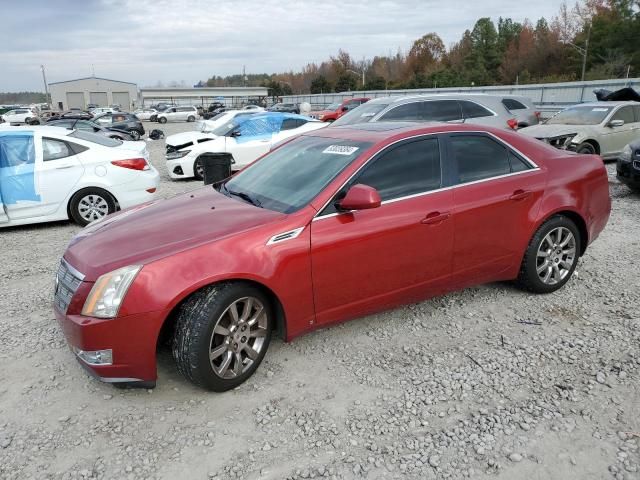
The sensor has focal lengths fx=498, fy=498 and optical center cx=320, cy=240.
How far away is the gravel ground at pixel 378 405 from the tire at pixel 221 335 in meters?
0.16

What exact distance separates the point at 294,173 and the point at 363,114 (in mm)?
7051

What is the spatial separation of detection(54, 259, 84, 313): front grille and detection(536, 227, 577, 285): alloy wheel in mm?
3651

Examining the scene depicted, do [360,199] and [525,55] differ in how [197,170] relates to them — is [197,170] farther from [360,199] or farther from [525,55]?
[525,55]

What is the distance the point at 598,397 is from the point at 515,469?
3.09ft

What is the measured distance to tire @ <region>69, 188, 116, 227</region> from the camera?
7.26 meters

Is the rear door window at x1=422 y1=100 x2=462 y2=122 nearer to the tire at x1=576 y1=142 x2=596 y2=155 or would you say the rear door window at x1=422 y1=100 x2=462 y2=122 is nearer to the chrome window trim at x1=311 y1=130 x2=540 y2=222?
the tire at x1=576 y1=142 x2=596 y2=155

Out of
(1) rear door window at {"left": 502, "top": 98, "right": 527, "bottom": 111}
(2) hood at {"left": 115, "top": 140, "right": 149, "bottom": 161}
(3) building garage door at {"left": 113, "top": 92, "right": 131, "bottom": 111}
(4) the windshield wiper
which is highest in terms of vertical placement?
(3) building garage door at {"left": 113, "top": 92, "right": 131, "bottom": 111}

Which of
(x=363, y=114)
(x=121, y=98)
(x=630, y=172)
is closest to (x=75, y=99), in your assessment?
(x=121, y=98)

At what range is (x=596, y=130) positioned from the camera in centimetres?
1111

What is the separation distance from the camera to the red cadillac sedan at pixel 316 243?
9.65 ft

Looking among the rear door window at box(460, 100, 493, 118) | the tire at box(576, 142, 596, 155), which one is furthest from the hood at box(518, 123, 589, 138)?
the rear door window at box(460, 100, 493, 118)

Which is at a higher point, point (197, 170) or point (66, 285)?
point (66, 285)

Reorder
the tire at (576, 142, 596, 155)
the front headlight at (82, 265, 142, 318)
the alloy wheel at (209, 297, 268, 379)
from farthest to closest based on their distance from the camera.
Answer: the tire at (576, 142, 596, 155) < the alloy wheel at (209, 297, 268, 379) < the front headlight at (82, 265, 142, 318)

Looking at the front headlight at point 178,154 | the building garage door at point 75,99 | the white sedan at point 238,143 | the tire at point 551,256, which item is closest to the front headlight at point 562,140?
the white sedan at point 238,143
